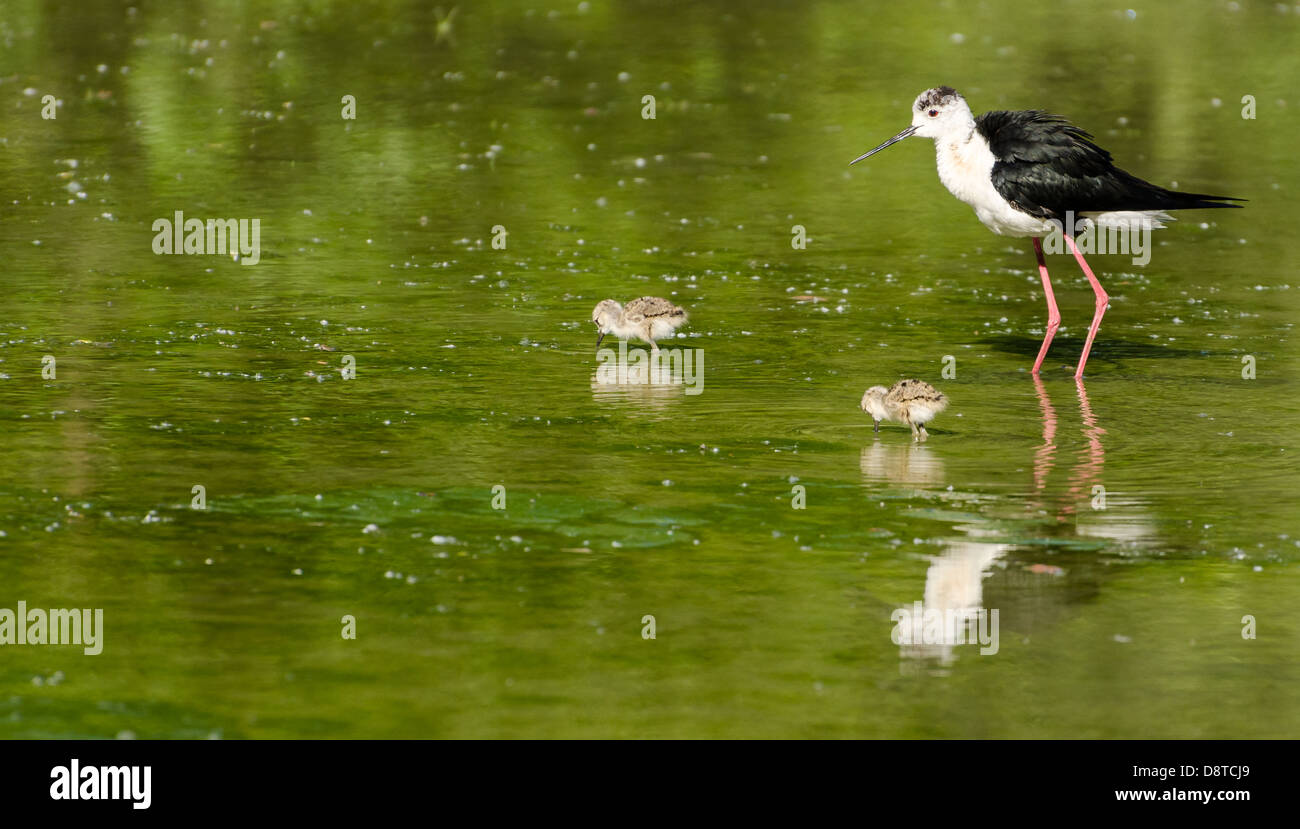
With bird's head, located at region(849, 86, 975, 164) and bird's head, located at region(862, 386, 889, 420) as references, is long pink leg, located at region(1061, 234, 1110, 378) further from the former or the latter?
bird's head, located at region(862, 386, 889, 420)

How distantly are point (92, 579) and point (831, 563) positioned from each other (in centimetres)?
326

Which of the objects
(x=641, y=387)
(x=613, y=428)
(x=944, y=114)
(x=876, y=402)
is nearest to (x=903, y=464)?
(x=876, y=402)

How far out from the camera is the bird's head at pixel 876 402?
38.4 ft

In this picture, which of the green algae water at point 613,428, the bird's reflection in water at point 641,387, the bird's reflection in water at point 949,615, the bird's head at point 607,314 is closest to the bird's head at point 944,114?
the green algae water at point 613,428

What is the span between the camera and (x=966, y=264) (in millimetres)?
18203

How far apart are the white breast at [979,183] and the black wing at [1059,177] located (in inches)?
2.5

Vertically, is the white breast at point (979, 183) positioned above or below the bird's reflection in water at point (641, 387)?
above

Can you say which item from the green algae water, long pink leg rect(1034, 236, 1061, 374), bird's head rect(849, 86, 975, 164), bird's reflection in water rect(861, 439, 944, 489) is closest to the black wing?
bird's head rect(849, 86, 975, 164)

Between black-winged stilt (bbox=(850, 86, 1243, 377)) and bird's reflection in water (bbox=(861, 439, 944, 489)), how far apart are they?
8.69 ft

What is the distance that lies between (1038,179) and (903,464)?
143 inches

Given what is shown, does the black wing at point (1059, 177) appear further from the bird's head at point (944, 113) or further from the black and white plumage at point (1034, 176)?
the bird's head at point (944, 113)

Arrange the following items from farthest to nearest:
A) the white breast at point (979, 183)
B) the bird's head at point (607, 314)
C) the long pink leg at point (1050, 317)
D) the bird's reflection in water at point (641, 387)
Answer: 1. the bird's head at point (607, 314)
2. the white breast at point (979, 183)
3. the long pink leg at point (1050, 317)
4. the bird's reflection in water at point (641, 387)
